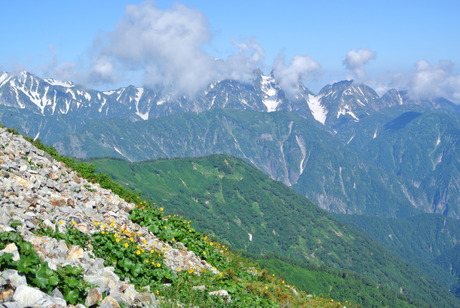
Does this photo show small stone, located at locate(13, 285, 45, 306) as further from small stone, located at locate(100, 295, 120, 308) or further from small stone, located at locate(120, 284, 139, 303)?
small stone, located at locate(120, 284, 139, 303)

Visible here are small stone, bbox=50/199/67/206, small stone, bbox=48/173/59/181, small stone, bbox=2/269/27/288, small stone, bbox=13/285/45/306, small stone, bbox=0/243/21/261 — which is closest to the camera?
small stone, bbox=13/285/45/306

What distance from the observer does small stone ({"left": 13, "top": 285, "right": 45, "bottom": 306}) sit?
12859 mm

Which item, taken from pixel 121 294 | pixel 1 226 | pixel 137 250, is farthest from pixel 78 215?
pixel 121 294

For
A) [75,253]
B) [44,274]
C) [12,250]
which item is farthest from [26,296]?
[75,253]

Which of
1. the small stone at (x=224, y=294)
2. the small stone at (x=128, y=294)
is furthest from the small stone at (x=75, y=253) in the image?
the small stone at (x=224, y=294)

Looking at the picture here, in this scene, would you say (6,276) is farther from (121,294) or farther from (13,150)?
(13,150)

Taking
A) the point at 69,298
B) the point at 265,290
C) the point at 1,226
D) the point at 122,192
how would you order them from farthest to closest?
the point at 122,192 → the point at 265,290 → the point at 1,226 → the point at 69,298

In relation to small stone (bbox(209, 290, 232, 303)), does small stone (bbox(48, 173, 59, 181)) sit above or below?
above

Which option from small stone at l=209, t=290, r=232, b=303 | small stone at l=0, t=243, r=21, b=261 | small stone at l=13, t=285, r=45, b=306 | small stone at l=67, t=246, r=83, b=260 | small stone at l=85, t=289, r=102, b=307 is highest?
small stone at l=209, t=290, r=232, b=303

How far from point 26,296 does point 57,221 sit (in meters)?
9.20

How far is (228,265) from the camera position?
30.1 m

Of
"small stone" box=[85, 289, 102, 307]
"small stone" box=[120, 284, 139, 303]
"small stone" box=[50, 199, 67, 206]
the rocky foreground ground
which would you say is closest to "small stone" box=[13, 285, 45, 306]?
the rocky foreground ground

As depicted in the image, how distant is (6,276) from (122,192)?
27.2 m

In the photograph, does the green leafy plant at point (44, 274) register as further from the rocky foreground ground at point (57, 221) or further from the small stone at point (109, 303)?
the small stone at point (109, 303)
